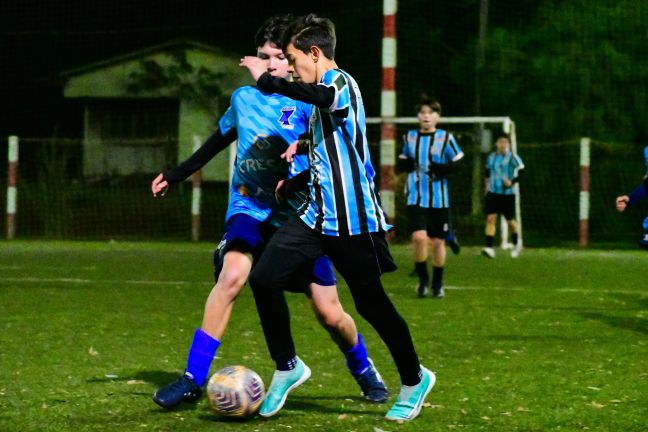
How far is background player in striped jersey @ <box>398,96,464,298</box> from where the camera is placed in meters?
12.1

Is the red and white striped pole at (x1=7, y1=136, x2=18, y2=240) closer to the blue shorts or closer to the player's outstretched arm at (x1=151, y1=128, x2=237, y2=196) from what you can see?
the player's outstretched arm at (x1=151, y1=128, x2=237, y2=196)

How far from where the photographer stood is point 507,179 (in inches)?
775

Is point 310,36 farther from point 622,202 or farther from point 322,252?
point 622,202

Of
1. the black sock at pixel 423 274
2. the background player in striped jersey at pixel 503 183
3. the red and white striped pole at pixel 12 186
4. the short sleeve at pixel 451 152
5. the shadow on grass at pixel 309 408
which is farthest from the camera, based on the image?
the red and white striped pole at pixel 12 186

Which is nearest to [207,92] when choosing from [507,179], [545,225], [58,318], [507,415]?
[545,225]

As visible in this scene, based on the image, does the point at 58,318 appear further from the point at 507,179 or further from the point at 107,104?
the point at 107,104

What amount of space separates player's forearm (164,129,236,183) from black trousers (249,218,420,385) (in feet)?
2.76

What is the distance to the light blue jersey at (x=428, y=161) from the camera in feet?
40.4

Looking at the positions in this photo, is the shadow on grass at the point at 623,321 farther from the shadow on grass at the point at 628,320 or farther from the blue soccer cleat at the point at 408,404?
the blue soccer cleat at the point at 408,404

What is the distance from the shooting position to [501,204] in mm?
19844

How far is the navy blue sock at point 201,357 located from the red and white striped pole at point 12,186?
16979 millimetres

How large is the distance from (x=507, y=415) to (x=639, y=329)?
12.7 feet

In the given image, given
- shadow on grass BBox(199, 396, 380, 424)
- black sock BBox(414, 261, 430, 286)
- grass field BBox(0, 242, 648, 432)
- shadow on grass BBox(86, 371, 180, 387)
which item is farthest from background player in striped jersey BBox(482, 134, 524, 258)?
shadow on grass BBox(199, 396, 380, 424)

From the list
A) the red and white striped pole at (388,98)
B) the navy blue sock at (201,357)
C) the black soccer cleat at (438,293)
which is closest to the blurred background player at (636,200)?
the black soccer cleat at (438,293)
